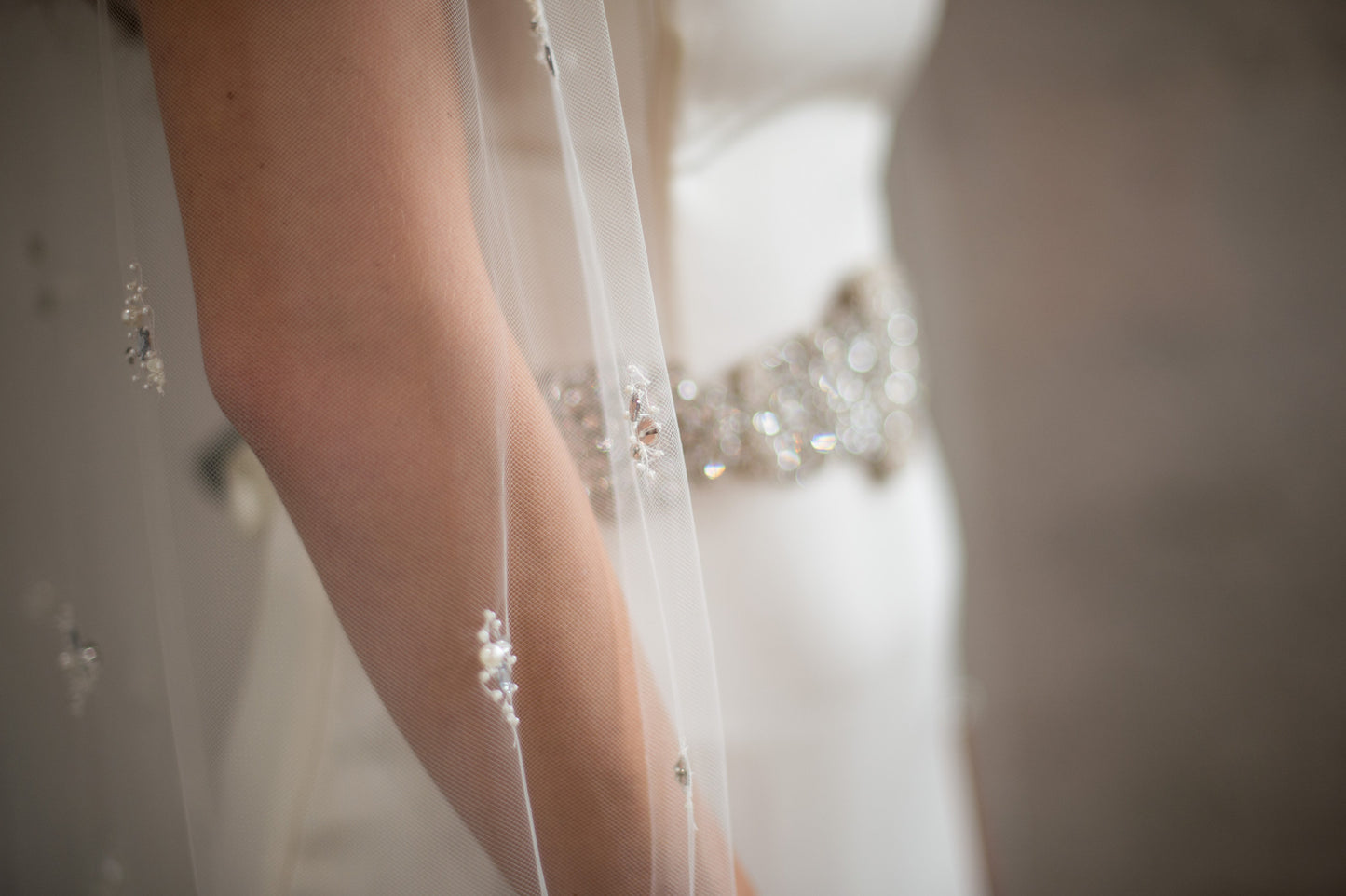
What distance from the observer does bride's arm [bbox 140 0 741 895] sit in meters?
0.35

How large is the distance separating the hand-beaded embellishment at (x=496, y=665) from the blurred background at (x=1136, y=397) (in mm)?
1126

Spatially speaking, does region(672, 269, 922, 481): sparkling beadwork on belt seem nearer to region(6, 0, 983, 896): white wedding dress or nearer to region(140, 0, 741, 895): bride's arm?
region(6, 0, 983, 896): white wedding dress

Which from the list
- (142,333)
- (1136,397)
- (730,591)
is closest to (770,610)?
(730,591)

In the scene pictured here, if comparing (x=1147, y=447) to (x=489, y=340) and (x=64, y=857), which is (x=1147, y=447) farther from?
(x=64, y=857)

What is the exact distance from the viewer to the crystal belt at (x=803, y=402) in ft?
1.37

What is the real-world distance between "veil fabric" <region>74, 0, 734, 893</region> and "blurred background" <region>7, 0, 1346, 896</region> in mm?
1053

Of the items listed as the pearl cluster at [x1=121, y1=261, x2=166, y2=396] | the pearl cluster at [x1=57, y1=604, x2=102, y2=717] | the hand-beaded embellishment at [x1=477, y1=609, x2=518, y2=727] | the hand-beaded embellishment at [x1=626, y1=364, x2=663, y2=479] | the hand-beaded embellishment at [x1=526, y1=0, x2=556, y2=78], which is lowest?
the hand-beaded embellishment at [x1=477, y1=609, x2=518, y2=727]

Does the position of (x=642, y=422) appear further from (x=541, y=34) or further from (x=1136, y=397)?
(x=1136, y=397)

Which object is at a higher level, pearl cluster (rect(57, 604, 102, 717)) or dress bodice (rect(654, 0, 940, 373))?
dress bodice (rect(654, 0, 940, 373))

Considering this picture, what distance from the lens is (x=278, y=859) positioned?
41cm

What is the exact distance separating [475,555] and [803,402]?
0.25m

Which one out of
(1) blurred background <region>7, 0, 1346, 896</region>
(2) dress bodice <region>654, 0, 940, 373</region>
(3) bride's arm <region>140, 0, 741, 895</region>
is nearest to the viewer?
(3) bride's arm <region>140, 0, 741, 895</region>

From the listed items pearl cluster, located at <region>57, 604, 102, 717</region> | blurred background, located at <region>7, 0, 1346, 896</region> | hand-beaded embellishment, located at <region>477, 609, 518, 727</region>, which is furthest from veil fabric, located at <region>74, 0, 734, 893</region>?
blurred background, located at <region>7, 0, 1346, 896</region>

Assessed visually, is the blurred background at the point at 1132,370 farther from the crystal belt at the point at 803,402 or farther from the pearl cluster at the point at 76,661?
the pearl cluster at the point at 76,661
